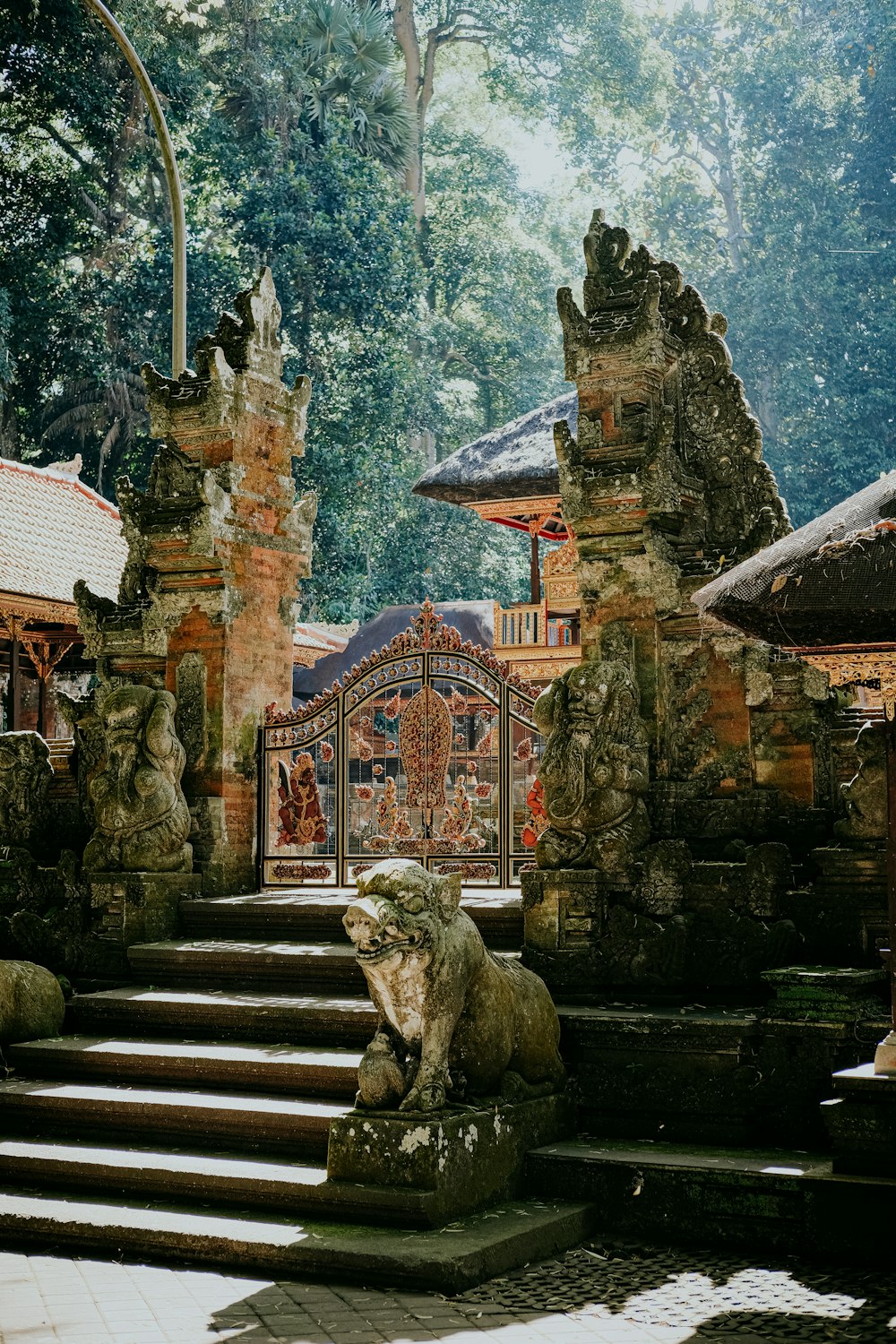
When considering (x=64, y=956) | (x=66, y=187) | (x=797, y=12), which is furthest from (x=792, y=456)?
(x=64, y=956)

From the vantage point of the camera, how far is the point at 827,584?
5715 mm

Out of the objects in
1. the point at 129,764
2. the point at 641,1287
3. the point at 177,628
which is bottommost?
the point at 641,1287

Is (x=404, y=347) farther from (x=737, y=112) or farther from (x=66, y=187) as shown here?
(x=737, y=112)

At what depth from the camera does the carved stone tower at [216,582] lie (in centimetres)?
981

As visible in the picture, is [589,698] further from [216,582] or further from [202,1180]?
[216,582]


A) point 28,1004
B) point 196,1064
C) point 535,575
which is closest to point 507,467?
point 535,575

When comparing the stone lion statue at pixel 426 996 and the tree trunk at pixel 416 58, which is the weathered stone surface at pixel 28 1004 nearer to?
the stone lion statue at pixel 426 996

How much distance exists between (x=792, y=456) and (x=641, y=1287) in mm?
28565

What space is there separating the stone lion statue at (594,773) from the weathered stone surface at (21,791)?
3.79m

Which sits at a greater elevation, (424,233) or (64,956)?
(424,233)

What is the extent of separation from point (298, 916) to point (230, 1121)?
2.10 metres

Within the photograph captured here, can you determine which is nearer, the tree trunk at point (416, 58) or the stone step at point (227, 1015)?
the stone step at point (227, 1015)

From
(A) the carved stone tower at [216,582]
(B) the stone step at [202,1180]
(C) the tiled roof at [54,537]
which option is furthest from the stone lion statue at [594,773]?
(C) the tiled roof at [54,537]

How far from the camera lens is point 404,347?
30.5 meters
